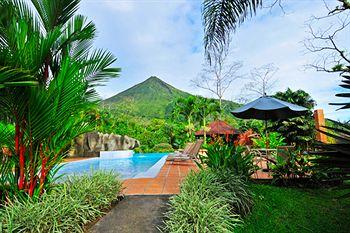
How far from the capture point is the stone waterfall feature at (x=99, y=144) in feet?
54.4

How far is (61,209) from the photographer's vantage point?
8.37ft

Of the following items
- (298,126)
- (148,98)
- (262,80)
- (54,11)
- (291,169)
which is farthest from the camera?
(148,98)

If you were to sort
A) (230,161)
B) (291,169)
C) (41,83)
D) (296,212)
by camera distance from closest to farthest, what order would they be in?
1. (41,83)
2. (296,212)
3. (230,161)
4. (291,169)

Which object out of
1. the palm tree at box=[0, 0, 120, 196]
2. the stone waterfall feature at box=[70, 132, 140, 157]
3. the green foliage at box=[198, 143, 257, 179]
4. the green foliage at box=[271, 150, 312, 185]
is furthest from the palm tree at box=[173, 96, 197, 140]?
the palm tree at box=[0, 0, 120, 196]

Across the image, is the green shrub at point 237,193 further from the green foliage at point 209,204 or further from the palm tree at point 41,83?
the palm tree at point 41,83

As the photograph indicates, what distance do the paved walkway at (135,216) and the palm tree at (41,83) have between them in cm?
101

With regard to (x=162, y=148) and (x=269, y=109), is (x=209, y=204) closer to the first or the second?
(x=269, y=109)

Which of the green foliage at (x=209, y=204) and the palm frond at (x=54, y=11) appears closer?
the green foliage at (x=209, y=204)

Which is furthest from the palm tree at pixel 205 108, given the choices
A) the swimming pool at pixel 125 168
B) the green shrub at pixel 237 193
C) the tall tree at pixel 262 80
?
the green shrub at pixel 237 193

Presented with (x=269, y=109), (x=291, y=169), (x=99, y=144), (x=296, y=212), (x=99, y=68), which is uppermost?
(x=99, y=68)

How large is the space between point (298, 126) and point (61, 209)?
12044 mm

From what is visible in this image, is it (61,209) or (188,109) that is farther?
(188,109)

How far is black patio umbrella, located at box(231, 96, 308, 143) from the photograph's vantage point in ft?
18.0

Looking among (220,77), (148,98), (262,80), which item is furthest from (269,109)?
(148,98)
